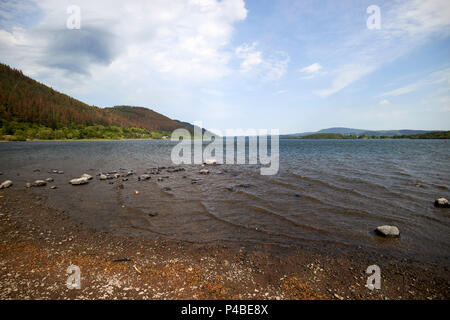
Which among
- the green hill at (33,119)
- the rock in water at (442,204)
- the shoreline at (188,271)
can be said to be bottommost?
the shoreline at (188,271)

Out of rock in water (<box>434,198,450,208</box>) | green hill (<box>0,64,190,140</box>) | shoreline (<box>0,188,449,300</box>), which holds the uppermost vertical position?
green hill (<box>0,64,190,140</box>)

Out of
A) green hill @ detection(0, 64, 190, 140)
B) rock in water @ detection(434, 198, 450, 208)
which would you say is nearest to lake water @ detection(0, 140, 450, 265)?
rock in water @ detection(434, 198, 450, 208)

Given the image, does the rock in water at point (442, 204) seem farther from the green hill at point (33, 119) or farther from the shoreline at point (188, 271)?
the green hill at point (33, 119)

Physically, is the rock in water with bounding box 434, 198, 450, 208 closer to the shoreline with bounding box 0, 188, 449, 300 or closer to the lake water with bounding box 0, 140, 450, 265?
the lake water with bounding box 0, 140, 450, 265

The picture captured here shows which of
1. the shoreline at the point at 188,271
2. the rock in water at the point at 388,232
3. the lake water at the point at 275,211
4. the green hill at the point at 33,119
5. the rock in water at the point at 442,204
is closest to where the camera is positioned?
the shoreline at the point at 188,271

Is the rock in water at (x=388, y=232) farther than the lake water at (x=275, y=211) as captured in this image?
Yes

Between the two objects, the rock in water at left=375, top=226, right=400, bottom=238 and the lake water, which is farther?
the rock in water at left=375, top=226, right=400, bottom=238

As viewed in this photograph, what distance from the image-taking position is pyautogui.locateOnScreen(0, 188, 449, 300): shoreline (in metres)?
5.02

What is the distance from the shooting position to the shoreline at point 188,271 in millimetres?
5016

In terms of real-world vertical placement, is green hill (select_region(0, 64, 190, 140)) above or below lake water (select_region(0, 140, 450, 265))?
above

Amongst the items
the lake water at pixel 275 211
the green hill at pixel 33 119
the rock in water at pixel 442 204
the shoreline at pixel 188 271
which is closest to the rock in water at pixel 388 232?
the lake water at pixel 275 211

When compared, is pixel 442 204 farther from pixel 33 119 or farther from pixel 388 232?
pixel 33 119

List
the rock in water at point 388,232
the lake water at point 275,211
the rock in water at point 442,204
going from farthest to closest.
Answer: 1. the rock in water at point 442,204
2. the rock in water at point 388,232
3. the lake water at point 275,211
